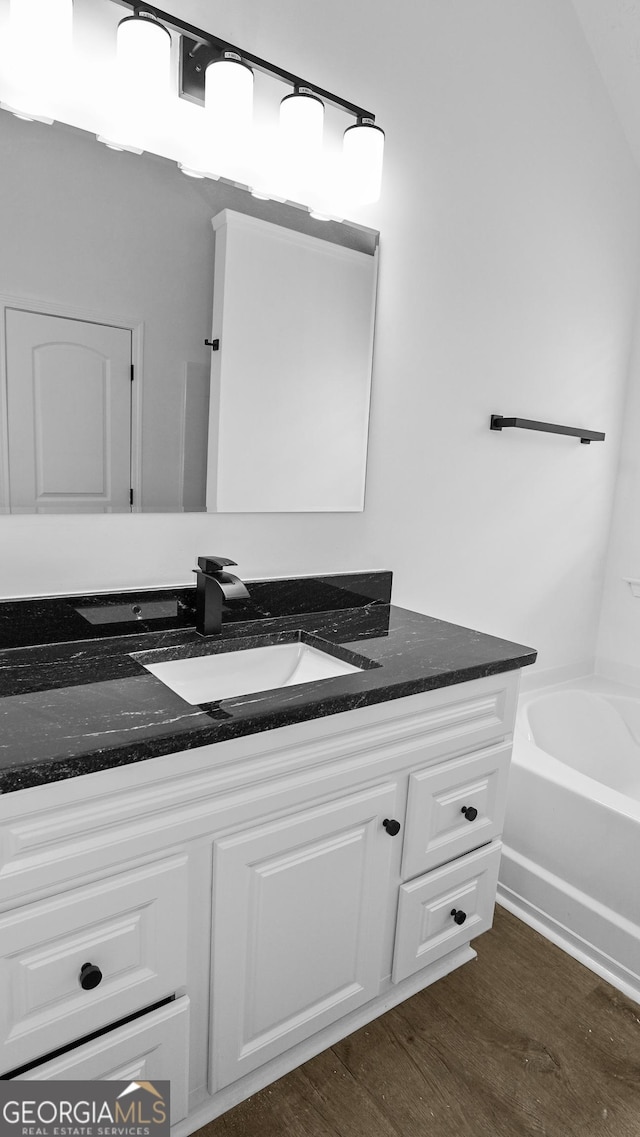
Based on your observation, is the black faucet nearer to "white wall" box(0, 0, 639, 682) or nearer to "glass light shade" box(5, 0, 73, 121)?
"white wall" box(0, 0, 639, 682)

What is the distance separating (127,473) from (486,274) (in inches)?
51.3

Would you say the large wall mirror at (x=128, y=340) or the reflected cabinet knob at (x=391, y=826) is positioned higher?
the large wall mirror at (x=128, y=340)

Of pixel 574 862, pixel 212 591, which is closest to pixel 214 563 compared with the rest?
pixel 212 591

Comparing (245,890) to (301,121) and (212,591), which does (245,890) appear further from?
(301,121)

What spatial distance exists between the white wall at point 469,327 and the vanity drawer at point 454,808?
643 millimetres

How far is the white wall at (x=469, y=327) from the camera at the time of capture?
1547 millimetres

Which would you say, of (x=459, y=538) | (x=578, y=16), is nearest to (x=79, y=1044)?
(x=459, y=538)

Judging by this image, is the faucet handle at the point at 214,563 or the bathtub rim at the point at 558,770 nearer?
the faucet handle at the point at 214,563

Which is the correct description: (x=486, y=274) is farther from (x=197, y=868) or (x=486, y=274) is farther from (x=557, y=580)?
(x=197, y=868)

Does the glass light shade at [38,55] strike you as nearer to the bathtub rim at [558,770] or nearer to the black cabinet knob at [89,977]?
the black cabinet knob at [89,977]

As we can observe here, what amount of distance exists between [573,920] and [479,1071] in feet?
1.73

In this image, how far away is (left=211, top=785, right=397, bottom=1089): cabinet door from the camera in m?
1.13

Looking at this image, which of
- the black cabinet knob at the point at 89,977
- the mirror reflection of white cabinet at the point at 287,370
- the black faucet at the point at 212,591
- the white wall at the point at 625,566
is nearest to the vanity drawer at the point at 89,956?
the black cabinet knob at the point at 89,977

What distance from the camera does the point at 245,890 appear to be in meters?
1.13
